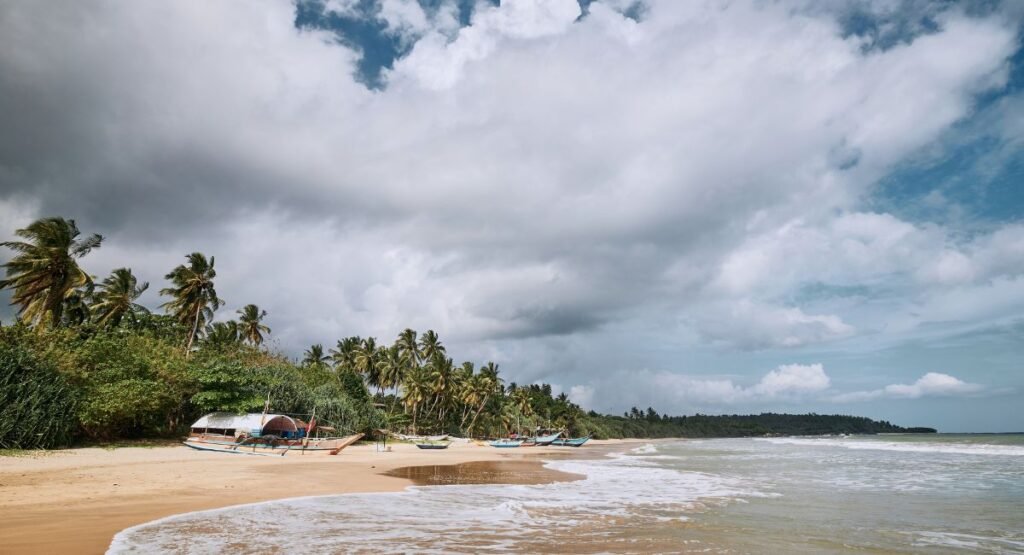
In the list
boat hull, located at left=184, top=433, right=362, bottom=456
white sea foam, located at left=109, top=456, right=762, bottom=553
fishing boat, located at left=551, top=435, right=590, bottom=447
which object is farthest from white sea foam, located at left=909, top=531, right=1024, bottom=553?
fishing boat, located at left=551, top=435, right=590, bottom=447

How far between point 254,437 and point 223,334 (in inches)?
1220

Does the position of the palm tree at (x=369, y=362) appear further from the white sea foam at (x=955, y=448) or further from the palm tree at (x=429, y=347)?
the white sea foam at (x=955, y=448)

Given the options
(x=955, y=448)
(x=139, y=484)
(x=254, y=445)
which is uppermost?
(x=254, y=445)

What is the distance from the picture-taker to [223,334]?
56.6 m

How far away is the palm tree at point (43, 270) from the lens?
29750 millimetres

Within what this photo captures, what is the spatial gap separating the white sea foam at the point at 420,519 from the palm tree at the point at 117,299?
36976mm

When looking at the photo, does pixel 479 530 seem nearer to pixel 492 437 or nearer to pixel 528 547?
pixel 528 547

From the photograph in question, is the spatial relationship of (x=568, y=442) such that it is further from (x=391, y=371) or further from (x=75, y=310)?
(x=75, y=310)

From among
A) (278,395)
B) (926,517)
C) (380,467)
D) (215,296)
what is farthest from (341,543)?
(215,296)

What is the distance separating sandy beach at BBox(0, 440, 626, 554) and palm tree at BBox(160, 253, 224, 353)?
749 inches

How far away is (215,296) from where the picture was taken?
45312 millimetres

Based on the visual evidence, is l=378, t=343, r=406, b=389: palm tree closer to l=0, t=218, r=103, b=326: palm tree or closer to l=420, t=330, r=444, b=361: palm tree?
l=420, t=330, r=444, b=361: palm tree

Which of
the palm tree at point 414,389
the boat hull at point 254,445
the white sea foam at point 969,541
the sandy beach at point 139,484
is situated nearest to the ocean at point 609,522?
the white sea foam at point 969,541

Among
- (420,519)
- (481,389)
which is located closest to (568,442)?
(481,389)
